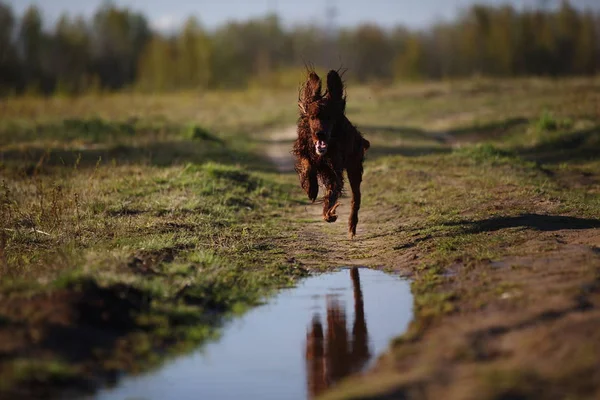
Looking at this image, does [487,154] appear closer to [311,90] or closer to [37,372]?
[311,90]

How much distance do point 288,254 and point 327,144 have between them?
4.70 ft

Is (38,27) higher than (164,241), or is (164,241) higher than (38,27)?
(38,27)

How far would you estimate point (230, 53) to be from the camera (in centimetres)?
8662

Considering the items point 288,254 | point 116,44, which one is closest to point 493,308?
point 288,254

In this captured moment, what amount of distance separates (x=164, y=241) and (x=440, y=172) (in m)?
7.39

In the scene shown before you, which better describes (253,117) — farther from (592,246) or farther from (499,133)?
(592,246)

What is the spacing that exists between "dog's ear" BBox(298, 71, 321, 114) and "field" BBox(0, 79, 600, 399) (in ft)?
5.87

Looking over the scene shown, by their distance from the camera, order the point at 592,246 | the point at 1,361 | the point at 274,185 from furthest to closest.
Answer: the point at 274,185 → the point at 592,246 → the point at 1,361

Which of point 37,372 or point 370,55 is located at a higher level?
point 370,55

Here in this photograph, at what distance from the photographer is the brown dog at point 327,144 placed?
10656 mm

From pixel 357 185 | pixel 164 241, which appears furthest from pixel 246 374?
pixel 357 185

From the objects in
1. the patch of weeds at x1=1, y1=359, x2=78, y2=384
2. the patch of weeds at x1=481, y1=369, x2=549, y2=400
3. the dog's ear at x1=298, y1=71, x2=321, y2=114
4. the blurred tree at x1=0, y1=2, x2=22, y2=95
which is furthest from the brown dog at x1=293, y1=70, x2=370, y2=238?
the blurred tree at x1=0, y1=2, x2=22, y2=95

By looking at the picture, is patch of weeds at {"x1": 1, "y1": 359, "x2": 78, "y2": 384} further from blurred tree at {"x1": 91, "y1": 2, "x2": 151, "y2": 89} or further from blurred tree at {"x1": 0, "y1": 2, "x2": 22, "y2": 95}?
blurred tree at {"x1": 91, "y1": 2, "x2": 151, "y2": 89}

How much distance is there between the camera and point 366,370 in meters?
6.34
